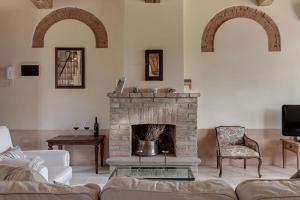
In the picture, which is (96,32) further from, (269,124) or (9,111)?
(269,124)

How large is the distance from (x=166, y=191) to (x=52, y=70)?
4.91 meters

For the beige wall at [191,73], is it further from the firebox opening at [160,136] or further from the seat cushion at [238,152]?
the seat cushion at [238,152]

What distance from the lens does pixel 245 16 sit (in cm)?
591

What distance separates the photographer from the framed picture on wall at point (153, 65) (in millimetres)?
5566

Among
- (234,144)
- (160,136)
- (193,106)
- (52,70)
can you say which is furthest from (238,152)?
(52,70)

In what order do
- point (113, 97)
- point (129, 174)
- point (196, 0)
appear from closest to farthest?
1. point (129, 174)
2. point (113, 97)
3. point (196, 0)

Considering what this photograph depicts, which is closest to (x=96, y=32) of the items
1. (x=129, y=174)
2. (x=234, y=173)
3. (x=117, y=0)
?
(x=117, y=0)

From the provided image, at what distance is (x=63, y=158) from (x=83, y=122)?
1.90 m

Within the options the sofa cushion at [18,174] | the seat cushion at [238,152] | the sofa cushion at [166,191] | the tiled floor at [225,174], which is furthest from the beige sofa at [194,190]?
the seat cushion at [238,152]

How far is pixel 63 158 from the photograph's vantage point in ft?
13.4

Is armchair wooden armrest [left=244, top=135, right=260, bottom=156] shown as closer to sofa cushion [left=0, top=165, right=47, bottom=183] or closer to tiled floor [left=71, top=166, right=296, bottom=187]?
tiled floor [left=71, top=166, right=296, bottom=187]

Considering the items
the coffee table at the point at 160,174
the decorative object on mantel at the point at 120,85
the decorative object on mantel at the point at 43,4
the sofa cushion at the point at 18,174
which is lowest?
the coffee table at the point at 160,174

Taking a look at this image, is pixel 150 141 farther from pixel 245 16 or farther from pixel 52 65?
pixel 245 16

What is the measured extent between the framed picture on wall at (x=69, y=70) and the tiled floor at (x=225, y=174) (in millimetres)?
1503
